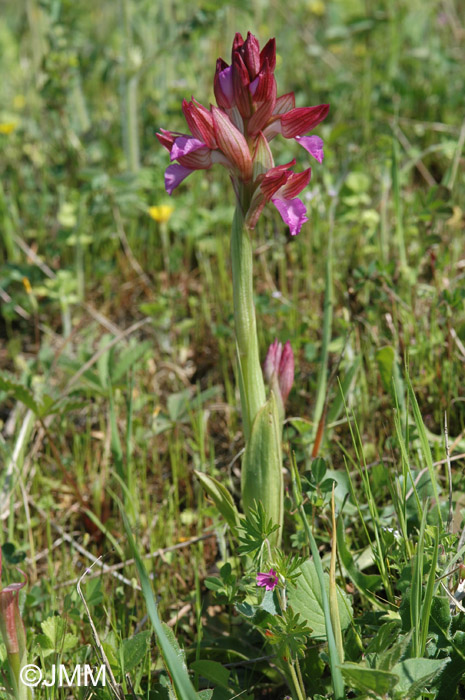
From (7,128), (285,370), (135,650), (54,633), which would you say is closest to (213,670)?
(135,650)

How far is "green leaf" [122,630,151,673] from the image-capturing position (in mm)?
1095

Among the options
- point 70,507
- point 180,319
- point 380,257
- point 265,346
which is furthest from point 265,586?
point 180,319

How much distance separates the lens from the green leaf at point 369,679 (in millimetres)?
885

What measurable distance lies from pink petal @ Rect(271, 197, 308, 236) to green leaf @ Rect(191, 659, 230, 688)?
0.78m

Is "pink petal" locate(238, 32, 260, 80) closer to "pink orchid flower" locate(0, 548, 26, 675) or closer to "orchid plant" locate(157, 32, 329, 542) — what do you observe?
"orchid plant" locate(157, 32, 329, 542)

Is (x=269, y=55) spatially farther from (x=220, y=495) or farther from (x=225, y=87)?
(x=220, y=495)

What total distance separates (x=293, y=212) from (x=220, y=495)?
21.5 inches

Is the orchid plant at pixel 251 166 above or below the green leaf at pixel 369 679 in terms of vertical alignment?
above

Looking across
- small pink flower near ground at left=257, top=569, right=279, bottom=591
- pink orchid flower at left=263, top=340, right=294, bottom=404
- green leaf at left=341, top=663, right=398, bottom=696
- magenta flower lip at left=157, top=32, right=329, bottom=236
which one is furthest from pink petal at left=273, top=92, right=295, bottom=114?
green leaf at left=341, top=663, right=398, bottom=696

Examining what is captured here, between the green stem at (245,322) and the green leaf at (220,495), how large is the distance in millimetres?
111

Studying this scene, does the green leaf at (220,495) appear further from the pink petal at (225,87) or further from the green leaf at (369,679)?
the pink petal at (225,87)

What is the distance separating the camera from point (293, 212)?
1.14 m

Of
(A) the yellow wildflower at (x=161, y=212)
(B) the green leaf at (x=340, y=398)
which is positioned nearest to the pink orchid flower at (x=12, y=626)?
(B) the green leaf at (x=340, y=398)

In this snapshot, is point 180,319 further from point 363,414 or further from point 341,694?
point 341,694
